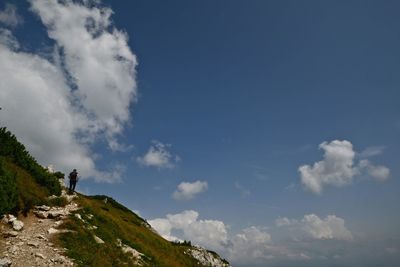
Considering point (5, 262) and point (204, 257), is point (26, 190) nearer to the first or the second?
point (5, 262)

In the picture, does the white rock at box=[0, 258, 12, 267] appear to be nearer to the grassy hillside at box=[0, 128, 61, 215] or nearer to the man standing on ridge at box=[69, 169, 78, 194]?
the grassy hillside at box=[0, 128, 61, 215]

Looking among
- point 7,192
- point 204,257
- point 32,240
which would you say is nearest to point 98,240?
point 32,240

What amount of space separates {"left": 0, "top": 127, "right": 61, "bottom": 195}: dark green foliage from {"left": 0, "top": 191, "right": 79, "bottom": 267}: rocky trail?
563cm

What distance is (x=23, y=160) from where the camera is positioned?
32.6 metres

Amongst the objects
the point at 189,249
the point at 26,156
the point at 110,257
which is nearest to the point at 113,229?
the point at 110,257

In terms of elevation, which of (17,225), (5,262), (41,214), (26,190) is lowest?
(5,262)

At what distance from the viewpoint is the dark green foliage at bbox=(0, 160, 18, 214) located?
2308 centimetres

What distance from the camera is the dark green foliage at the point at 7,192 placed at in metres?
23.1

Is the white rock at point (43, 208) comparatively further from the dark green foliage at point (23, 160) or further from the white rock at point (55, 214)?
the dark green foliage at point (23, 160)

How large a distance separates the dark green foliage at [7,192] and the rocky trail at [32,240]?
68cm

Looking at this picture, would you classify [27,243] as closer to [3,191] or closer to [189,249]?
[3,191]

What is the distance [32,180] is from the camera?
30734mm

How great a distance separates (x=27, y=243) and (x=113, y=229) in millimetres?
10621

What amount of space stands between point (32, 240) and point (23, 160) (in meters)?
12.6
